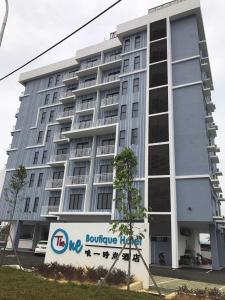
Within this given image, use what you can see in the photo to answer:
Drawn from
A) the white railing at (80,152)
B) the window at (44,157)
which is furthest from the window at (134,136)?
the window at (44,157)

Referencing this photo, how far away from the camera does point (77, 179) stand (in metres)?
35.1

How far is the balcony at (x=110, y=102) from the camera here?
3658cm

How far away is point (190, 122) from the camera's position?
29.8 meters

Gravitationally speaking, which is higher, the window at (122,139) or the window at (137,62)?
the window at (137,62)

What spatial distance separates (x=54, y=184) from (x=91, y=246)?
22.1 m

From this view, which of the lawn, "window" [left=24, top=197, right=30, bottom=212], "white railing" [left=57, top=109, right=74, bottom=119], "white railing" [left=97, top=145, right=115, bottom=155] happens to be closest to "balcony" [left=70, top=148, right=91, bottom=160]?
"white railing" [left=97, top=145, right=115, bottom=155]

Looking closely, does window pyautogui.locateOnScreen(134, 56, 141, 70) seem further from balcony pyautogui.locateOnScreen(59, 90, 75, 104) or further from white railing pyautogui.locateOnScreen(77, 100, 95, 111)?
balcony pyautogui.locateOnScreen(59, 90, 75, 104)

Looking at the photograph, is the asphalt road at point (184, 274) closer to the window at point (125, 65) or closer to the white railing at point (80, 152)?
the white railing at point (80, 152)

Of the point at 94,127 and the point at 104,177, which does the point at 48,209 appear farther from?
the point at 94,127

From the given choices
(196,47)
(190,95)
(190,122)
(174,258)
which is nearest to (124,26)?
(196,47)

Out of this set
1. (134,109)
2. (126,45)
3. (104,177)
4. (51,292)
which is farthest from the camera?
(126,45)

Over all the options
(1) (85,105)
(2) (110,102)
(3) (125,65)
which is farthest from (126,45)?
(1) (85,105)

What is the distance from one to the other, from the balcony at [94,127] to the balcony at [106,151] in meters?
2.17

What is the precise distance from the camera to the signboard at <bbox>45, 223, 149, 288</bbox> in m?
14.2
